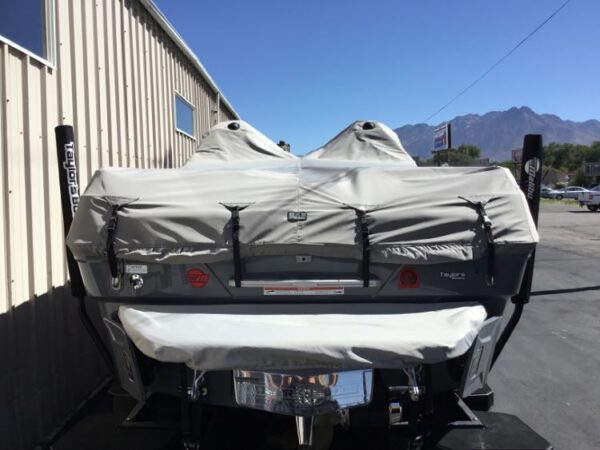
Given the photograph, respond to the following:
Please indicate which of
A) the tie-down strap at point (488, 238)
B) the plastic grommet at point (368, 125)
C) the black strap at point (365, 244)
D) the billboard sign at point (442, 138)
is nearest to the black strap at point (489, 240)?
the tie-down strap at point (488, 238)

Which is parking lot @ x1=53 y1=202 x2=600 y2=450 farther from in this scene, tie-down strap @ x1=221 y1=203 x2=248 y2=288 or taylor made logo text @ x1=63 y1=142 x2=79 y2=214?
taylor made logo text @ x1=63 y1=142 x2=79 y2=214

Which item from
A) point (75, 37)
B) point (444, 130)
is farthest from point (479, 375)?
point (444, 130)

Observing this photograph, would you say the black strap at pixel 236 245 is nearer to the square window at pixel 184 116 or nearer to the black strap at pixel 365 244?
the black strap at pixel 365 244

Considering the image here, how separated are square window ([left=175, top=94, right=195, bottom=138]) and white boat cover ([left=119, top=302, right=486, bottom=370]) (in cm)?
610

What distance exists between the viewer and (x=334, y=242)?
254 centimetres

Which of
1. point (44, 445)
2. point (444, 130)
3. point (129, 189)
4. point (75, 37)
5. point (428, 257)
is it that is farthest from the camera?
point (444, 130)

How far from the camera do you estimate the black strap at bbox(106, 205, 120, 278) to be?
254 cm

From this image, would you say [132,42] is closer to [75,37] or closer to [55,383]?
[75,37]

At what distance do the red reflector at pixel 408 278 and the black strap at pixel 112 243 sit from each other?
4.66ft

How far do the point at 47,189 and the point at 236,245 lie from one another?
6.53ft

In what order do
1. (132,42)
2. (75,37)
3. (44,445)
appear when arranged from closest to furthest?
(44,445) < (75,37) < (132,42)

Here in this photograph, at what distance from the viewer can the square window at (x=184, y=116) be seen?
8.38m

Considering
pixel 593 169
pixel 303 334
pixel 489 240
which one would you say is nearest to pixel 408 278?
pixel 489 240

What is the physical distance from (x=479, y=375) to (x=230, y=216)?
158cm
